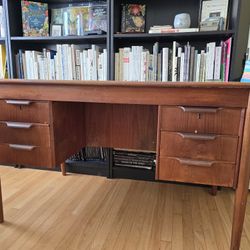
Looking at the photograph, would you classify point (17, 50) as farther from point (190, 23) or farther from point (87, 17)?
point (190, 23)

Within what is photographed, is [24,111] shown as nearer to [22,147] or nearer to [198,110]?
[22,147]

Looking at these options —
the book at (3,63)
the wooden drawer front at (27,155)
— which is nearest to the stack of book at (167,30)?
the wooden drawer front at (27,155)

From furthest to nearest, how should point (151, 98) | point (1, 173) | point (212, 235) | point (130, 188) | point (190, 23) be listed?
1. point (1, 173)
2. point (130, 188)
3. point (190, 23)
4. point (212, 235)
5. point (151, 98)

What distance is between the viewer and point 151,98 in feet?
3.06

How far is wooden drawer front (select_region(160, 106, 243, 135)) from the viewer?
0.89 m

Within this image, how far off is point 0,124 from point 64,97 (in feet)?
1.24

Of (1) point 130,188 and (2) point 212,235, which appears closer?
(2) point 212,235

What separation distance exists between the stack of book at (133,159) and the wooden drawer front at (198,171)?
662 millimetres

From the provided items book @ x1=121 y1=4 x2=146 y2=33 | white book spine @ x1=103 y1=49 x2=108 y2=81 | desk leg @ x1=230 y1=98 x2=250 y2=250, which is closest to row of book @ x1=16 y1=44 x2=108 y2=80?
white book spine @ x1=103 y1=49 x2=108 y2=81

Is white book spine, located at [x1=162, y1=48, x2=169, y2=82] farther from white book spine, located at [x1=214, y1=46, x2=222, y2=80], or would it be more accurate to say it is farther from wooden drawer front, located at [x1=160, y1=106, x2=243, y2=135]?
wooden drawer front, located at [x1=160, y1=106, x2=243, y2=135]

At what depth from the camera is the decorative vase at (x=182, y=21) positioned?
1396 mm

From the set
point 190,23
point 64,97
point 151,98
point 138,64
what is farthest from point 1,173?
point 190,23

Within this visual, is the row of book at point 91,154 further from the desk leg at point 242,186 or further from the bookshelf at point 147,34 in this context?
the desk leg at point 242,186

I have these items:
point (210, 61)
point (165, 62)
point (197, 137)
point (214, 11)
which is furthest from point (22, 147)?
point (214, 11)
